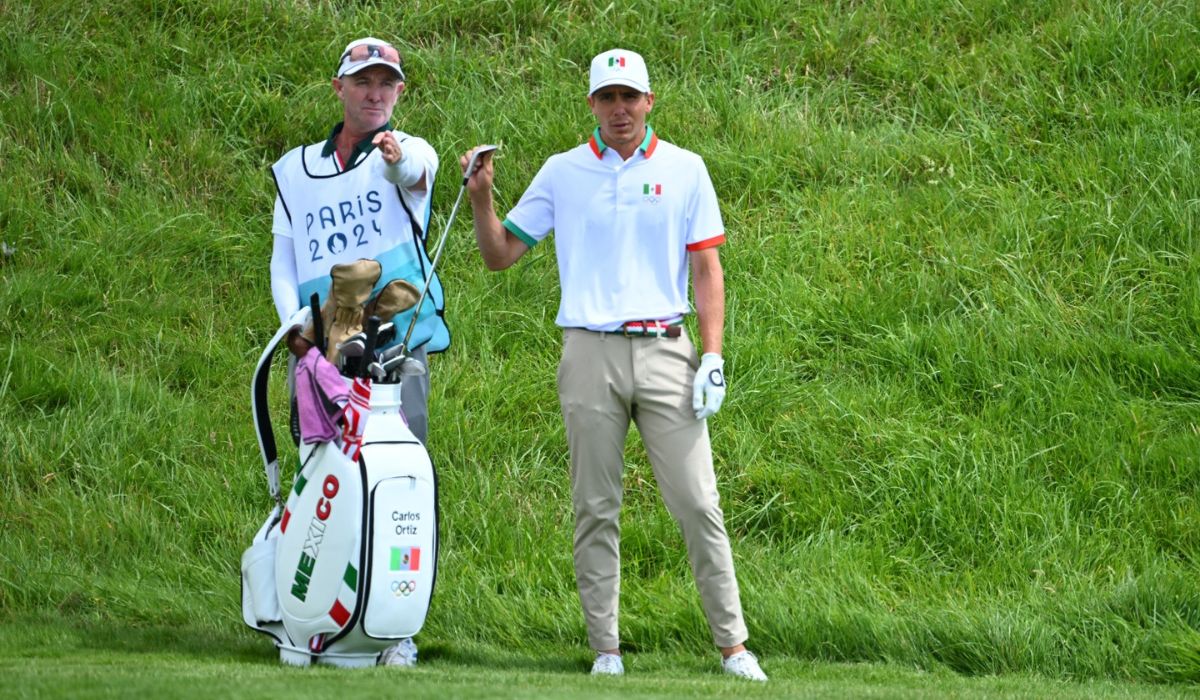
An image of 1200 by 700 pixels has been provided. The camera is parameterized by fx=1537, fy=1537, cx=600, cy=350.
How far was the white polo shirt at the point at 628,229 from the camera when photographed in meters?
5.10

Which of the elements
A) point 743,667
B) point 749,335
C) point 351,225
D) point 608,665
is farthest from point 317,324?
point 749,335

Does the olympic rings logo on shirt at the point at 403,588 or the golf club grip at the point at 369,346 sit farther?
the golf club grip at the point at 369,346

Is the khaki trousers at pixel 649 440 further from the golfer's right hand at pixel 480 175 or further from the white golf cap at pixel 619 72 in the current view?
the white golf cap at pixel 619 72

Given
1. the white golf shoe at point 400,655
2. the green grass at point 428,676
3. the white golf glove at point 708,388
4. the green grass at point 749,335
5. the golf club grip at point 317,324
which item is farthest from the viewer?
the green grass at point 749,335

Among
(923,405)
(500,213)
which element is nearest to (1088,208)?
(923,405)

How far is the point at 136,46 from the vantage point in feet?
33.1

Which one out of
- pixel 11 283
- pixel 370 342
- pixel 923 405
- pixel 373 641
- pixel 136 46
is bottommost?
pixel 373 641

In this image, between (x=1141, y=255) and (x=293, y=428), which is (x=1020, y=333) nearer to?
(x=1141, y=255)

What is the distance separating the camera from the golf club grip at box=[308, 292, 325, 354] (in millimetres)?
5156

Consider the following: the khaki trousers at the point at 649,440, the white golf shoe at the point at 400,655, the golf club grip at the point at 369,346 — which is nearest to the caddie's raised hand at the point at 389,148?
the golf club grip at the point at 369,346

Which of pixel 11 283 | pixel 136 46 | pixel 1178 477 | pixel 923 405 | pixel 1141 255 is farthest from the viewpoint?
pixel 136 46

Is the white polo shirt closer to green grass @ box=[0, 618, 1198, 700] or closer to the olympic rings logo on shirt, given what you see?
the olympic rings logo on shirt

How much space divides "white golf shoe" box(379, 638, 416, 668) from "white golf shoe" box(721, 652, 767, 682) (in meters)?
1.09

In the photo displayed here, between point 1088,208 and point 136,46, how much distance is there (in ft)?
19.9
